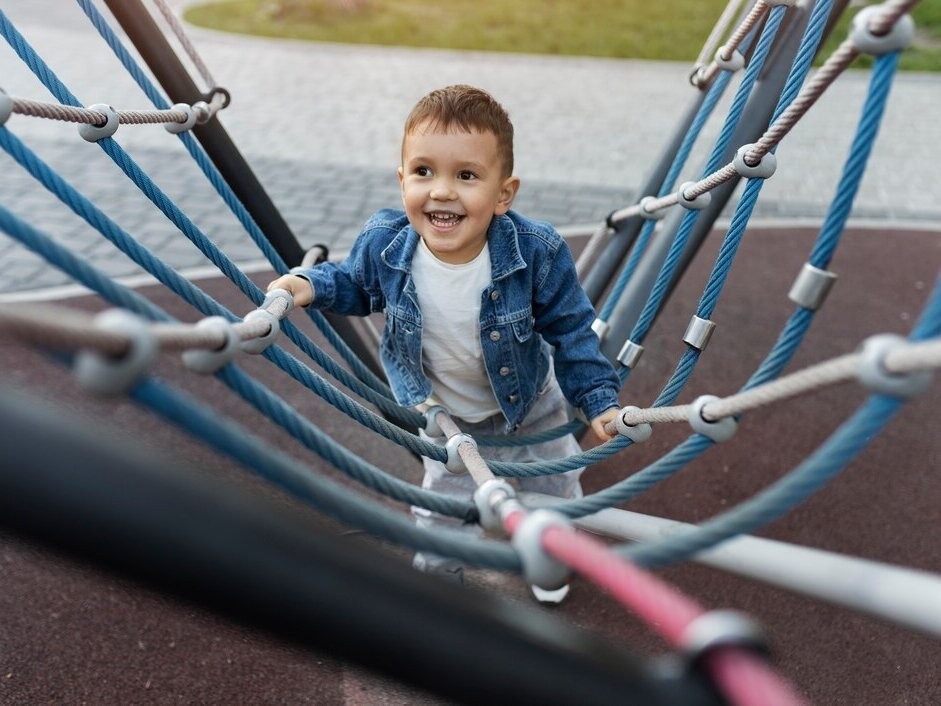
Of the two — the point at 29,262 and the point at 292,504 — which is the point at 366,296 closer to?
the point at 292,504

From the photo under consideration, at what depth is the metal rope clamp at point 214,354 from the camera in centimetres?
86

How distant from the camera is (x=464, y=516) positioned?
3.54ft

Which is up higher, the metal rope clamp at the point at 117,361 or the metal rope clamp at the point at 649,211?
the metal rope clamp at the point at 117,361

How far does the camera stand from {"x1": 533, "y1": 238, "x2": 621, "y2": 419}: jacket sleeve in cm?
147

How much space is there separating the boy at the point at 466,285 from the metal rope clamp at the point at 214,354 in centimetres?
48

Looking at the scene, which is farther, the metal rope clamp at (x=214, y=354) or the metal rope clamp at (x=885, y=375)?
the metal rope clamp at (x=214, y=354)

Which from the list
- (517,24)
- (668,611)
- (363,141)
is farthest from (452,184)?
(517,24)

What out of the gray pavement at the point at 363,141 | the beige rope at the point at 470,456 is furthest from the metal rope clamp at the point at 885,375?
the gray pavement at the point at 363,141

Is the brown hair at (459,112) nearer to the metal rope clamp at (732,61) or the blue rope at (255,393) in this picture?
the blue rope at (255,393)

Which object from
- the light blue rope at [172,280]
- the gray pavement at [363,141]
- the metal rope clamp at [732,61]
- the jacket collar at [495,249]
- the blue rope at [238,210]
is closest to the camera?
the light blue rope at [172,280]

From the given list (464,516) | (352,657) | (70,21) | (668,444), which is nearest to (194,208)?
(668,444)

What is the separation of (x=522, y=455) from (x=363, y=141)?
11.5 feet

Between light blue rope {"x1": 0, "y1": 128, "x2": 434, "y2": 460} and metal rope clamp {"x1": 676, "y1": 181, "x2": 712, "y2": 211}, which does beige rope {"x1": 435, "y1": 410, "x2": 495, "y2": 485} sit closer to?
light blue rope {"x1": 0, "y1": 128, "x2": 434, "y2": 460}

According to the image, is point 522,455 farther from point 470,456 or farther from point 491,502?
point 491,502
